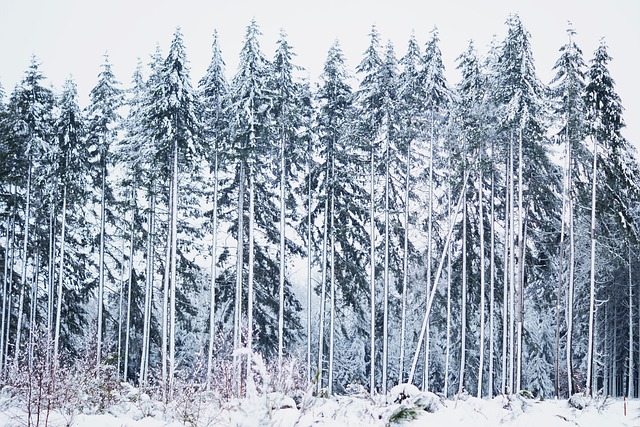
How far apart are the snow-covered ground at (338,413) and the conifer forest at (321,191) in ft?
35.2

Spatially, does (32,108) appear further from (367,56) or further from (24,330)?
(367,56)

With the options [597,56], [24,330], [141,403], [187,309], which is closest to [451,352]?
[187,309]

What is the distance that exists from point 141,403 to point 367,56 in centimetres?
1770

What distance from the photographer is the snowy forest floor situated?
7.34 metres

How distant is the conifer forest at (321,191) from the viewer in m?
20.3

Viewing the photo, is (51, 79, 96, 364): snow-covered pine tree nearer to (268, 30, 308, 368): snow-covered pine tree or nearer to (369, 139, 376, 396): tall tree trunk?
(268, 30, 308, 368): snow-covered pine tree

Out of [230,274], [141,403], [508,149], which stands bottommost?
[141,403]

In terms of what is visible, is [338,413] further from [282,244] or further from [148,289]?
[148,289]

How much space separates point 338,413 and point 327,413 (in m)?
0.23

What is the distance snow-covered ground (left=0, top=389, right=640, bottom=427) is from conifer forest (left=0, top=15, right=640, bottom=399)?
10723 mm

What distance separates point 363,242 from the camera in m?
23.7

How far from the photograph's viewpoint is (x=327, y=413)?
820cm

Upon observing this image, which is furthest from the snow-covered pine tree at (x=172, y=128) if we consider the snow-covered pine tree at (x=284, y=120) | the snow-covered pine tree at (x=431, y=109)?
the snow-covered pine tree at (x=431, y=109)

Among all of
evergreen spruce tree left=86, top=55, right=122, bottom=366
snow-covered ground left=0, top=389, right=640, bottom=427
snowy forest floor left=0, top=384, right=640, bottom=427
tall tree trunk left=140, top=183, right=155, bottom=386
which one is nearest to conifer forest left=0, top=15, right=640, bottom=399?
evergreen spruce tree left=86, top=55, right=122, bottom=366
